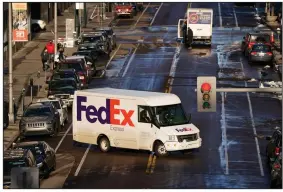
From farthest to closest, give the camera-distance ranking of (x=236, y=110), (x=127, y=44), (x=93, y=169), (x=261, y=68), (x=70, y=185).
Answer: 1. (x=127, y=44)
2. (x=261, y=68)
3. (x=236, y=110)
4. (x=93, y=169)
5. (x=70, y=185)

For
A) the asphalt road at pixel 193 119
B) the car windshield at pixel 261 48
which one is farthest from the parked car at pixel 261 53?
the asphalt road at pixel 193 119

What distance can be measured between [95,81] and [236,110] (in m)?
12.4

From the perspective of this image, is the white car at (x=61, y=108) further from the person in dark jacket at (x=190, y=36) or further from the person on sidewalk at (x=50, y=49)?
the person in dark jacket at (x=190, y=36)

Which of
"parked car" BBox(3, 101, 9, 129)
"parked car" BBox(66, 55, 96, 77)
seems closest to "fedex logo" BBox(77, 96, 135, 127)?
"parked car" BBox(3, 101, 9, 129)

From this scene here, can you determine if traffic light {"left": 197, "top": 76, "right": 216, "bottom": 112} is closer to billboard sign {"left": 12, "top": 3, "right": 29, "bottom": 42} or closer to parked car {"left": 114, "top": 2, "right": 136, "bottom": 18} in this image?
billboard sign {"left": 12, "top": 3, "right": 29, "bottom": 42}

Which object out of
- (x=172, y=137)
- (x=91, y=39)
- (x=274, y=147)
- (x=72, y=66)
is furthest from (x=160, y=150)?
(x=91, y=39)

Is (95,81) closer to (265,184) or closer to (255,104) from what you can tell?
(255,104)

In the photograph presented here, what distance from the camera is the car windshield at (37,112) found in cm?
4834

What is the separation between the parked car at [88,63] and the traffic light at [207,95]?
1119 inches

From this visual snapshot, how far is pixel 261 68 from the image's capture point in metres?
69.1

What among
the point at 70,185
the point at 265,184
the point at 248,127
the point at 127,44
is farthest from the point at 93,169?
the point at 127,44

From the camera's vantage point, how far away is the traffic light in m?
34.9

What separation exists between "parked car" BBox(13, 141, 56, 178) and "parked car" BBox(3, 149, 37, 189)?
4.00ft

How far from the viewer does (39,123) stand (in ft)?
156
